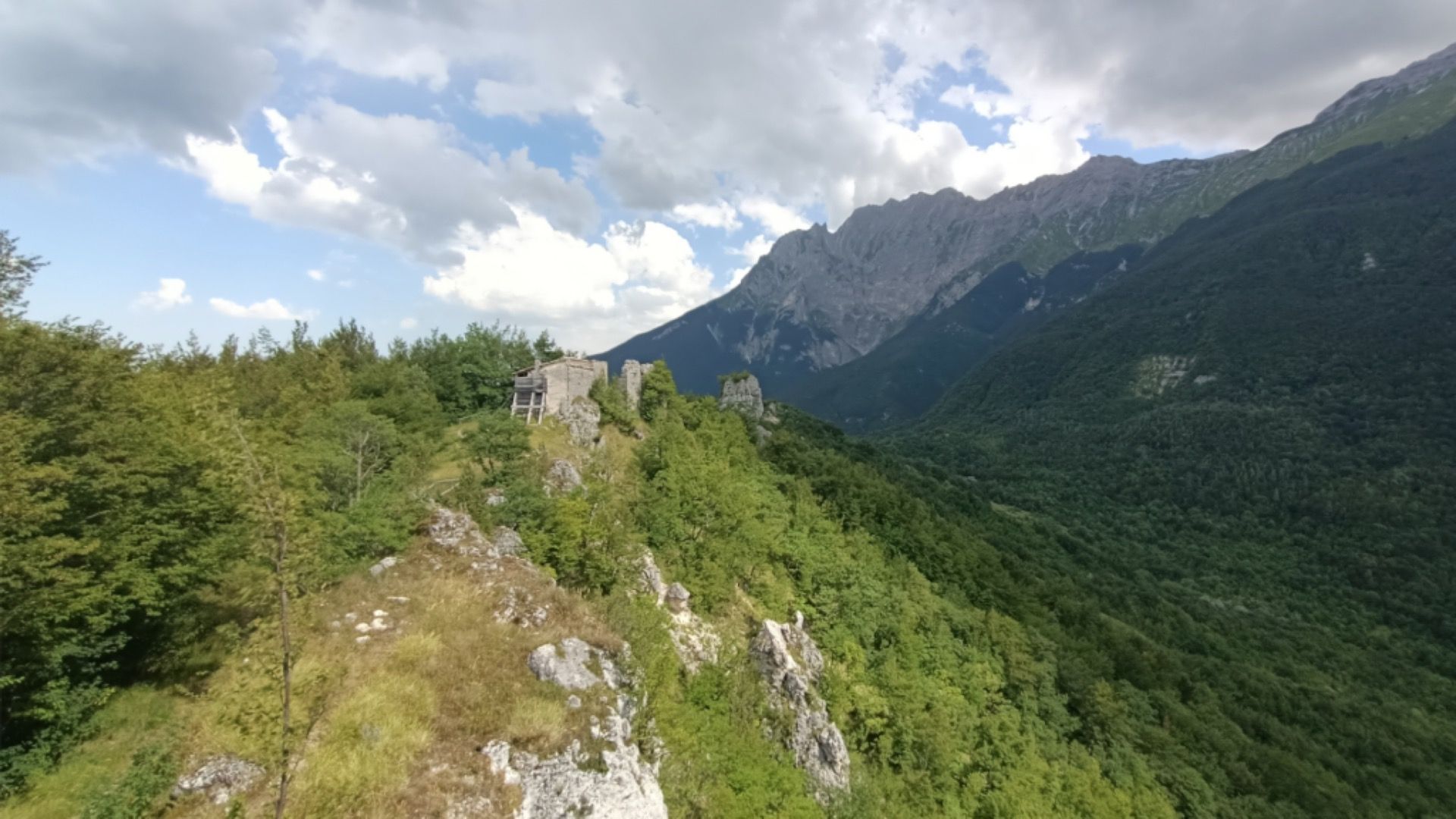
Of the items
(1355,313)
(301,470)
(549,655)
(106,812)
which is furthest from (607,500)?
(1355,313)

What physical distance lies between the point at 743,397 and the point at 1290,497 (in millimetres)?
130114

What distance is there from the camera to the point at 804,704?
75.5 feet

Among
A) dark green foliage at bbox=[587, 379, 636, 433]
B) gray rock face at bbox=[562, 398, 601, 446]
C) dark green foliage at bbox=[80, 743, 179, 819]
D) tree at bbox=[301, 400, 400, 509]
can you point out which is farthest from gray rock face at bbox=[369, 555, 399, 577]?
dark green foliage at bbox=[587, 379, 636, 433]

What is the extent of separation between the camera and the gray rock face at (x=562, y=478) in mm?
26781

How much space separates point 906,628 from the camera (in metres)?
30.8

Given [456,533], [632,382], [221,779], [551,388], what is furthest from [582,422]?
[221,779]

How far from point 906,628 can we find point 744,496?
10.6 meters

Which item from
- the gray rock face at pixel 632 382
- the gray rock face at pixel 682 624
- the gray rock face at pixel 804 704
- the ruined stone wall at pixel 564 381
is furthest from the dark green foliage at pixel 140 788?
the gray rock face at pixel 632 382

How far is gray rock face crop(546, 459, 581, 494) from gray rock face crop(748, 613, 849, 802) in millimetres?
10293

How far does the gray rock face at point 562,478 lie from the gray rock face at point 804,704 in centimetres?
1029

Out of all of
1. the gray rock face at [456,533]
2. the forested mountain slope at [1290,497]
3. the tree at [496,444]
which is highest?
the tree at [496,444]

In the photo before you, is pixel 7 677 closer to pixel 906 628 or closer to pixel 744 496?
pixel 744 496

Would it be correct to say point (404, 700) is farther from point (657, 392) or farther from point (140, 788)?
point (657, 392)

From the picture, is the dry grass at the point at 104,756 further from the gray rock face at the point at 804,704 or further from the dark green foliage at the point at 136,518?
the gray rock face at the point at 804,704
